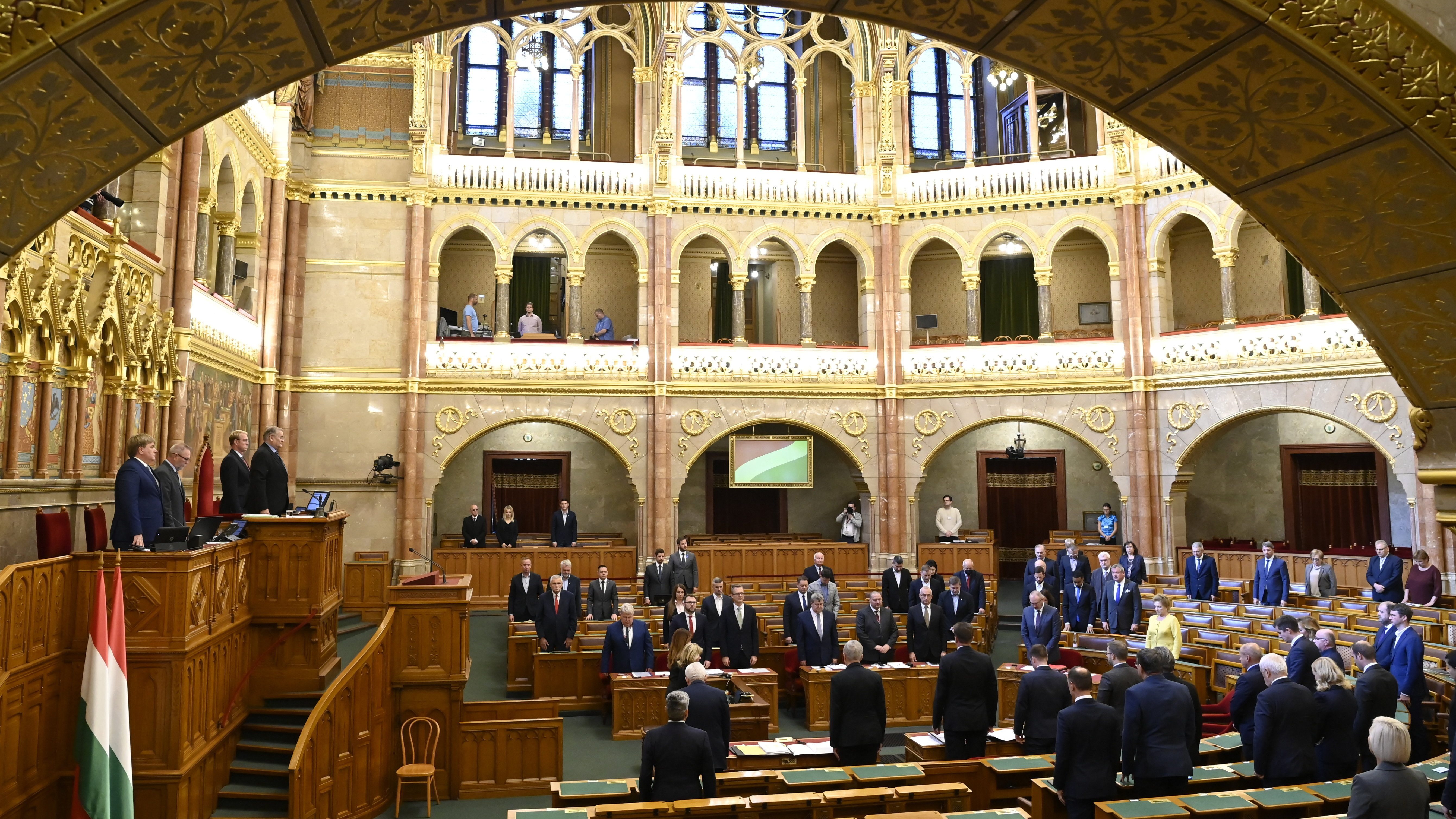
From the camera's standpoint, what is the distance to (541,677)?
39.1 ft

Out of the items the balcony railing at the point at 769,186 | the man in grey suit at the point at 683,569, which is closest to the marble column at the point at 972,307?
the balcony railing at the point at 769,186

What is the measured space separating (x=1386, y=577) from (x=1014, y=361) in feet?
25.9

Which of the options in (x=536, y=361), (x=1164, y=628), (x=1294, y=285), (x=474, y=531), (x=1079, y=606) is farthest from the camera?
(x=1294, y=285)

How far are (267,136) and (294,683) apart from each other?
10.7m

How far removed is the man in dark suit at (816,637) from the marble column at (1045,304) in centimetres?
988

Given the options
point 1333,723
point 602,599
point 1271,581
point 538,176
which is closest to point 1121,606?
point 1271,581

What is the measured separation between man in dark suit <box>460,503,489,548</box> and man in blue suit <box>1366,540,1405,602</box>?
14345 mm

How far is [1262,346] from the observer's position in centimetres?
1733

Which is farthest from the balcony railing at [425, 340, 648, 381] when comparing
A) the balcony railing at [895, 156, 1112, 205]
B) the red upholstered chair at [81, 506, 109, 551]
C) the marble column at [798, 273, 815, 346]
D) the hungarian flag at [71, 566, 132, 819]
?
the hungarian flag at [71, 566, 132, 819]

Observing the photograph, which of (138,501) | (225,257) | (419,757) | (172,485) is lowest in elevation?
(419,757)

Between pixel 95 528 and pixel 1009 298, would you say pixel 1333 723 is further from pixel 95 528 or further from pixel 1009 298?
pixel 1009 298

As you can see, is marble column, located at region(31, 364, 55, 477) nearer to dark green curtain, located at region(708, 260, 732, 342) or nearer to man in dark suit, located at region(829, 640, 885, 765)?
man in dark suit, located at region(829, 640, 885, 765)

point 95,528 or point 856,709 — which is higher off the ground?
point 95,528

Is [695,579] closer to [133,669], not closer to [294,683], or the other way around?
[294,683]
